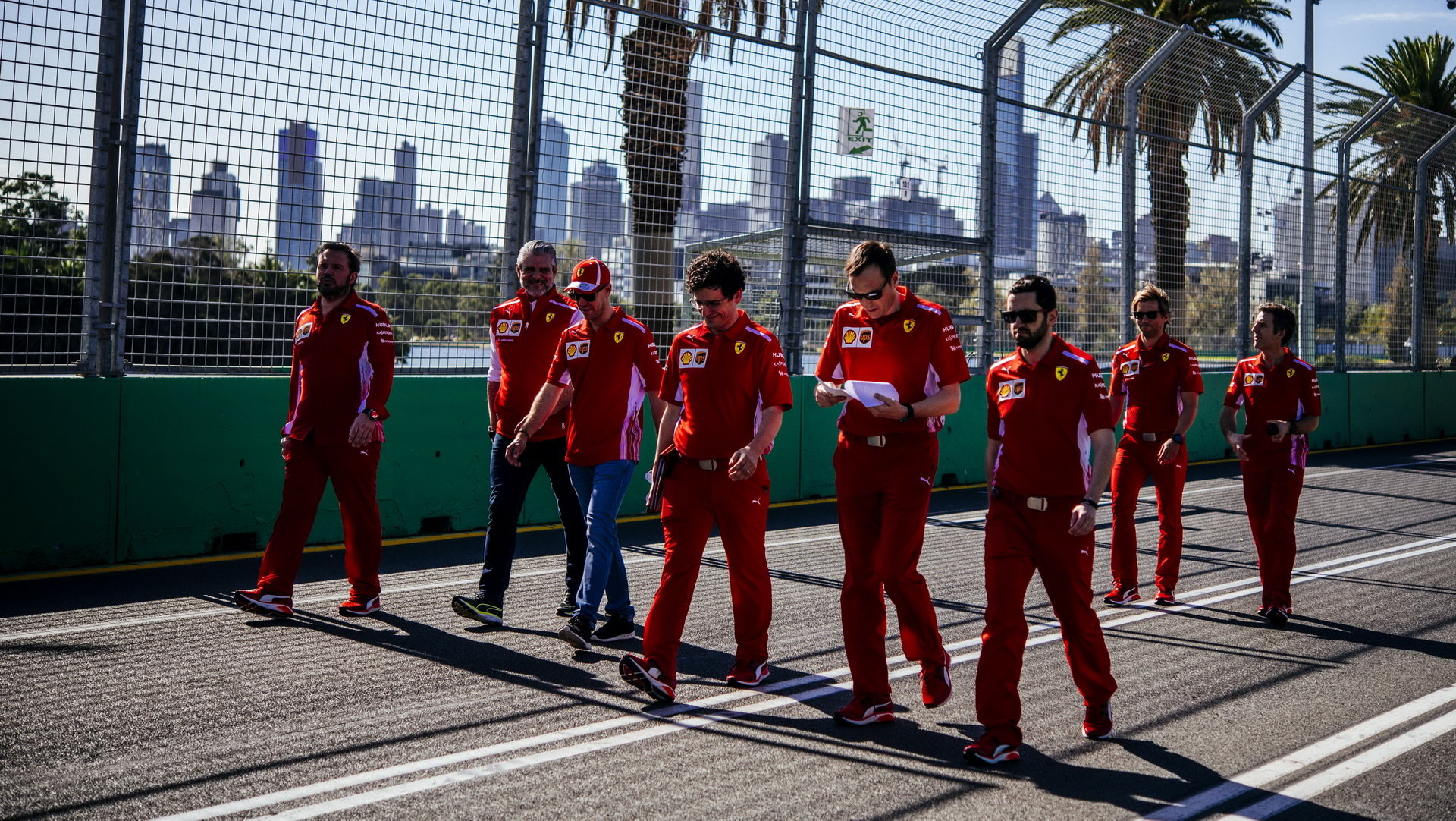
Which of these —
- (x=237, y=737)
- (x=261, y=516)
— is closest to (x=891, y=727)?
(x=237, y=737)

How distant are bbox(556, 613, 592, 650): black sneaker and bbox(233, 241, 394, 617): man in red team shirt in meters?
1.41

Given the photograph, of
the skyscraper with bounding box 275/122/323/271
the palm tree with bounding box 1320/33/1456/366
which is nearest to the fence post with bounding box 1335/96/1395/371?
the palm tree with bounding box 1320/33/1456/366

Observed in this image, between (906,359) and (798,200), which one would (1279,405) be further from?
(798,200)

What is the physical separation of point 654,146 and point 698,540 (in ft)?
20.5

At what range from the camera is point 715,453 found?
17.2 feet

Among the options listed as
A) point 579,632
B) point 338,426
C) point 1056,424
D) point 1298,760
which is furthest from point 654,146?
point 1298,760

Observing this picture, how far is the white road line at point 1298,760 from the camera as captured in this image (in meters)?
4.03

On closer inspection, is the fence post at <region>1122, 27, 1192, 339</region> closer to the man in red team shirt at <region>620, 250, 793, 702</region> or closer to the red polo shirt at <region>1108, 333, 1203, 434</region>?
the red polo shirt at <region>1108, 333, 1203, 434</region>

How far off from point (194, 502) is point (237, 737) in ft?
14.1

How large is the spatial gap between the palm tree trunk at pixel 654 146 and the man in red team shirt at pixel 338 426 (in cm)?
404

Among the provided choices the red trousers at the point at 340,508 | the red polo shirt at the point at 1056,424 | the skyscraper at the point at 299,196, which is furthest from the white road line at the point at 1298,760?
the skyscraper at the point at 299,196

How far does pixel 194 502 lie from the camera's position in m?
8.40

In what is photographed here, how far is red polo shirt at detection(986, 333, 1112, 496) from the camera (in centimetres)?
472

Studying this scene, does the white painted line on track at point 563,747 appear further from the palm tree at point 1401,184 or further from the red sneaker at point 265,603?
the palm tree at point 1401,184
